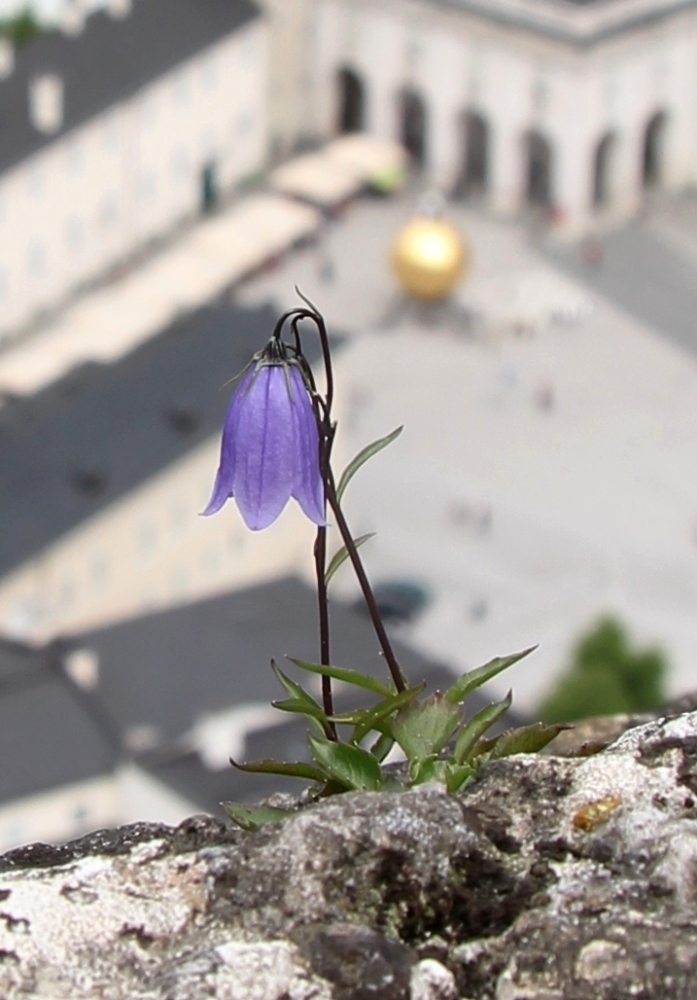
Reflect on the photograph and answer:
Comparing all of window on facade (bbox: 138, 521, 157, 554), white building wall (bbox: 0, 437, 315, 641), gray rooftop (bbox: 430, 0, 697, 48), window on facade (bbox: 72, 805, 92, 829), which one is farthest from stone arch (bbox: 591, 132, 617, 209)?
window on facade (bbox: 72, 805, 92, 829)

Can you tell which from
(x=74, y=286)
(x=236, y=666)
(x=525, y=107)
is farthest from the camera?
(x=525, y=107)

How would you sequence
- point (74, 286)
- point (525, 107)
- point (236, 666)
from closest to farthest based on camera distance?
point (236, 666) → point (74, 286) → point (525, 107)

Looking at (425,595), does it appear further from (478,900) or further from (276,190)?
(478,900)

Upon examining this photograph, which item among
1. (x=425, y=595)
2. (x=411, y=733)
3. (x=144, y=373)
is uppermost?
(x=411, y=733)

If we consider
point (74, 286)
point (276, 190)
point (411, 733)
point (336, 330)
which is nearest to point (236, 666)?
point (336, 330)

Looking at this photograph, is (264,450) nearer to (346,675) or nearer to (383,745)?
→ (346,675)

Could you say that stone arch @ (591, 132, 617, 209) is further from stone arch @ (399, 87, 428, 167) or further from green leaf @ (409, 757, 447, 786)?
green leaf @ (409, 757, 447, 786)

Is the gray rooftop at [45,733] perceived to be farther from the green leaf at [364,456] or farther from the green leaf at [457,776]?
the green leaf at [457,776]

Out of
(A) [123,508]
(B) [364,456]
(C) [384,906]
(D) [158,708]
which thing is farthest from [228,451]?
(A) [123,508]
